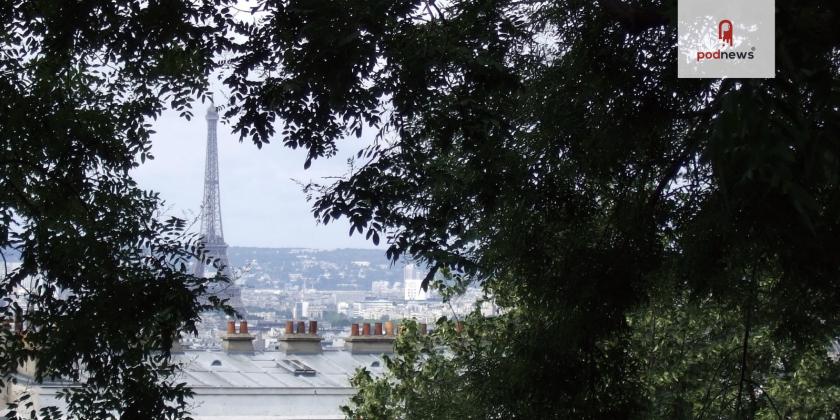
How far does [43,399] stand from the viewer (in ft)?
36.6

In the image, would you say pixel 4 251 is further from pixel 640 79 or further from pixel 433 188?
pixel 640 79

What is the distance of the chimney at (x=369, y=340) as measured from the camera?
15.1 metres

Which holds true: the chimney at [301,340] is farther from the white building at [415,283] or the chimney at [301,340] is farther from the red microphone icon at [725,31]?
the red microphone icon at [725,31]

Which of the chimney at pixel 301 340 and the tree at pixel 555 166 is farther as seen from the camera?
the chimney at pixel 301 340

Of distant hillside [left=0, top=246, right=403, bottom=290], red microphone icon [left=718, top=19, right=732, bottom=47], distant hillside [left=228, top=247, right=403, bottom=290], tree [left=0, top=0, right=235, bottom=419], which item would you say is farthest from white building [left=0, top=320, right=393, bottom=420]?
distant hillside [left=228, top=247, right=403, bottom=290]

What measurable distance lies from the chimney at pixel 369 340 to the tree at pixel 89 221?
9.94 meters

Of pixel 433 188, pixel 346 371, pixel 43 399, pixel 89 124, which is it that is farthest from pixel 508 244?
pixel 346 371

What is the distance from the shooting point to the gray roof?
1332 cm

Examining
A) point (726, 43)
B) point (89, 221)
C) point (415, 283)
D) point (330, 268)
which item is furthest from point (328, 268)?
point (726, 43)

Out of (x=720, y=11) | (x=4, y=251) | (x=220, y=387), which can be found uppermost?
(x=720, y=11)

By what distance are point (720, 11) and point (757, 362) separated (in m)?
6.11

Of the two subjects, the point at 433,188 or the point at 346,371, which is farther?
the point at 346,371

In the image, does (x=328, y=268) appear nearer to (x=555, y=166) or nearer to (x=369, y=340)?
(x=369, y=340)

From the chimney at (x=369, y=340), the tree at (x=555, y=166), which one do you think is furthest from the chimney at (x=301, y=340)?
the tree at (x=555, y=166)
